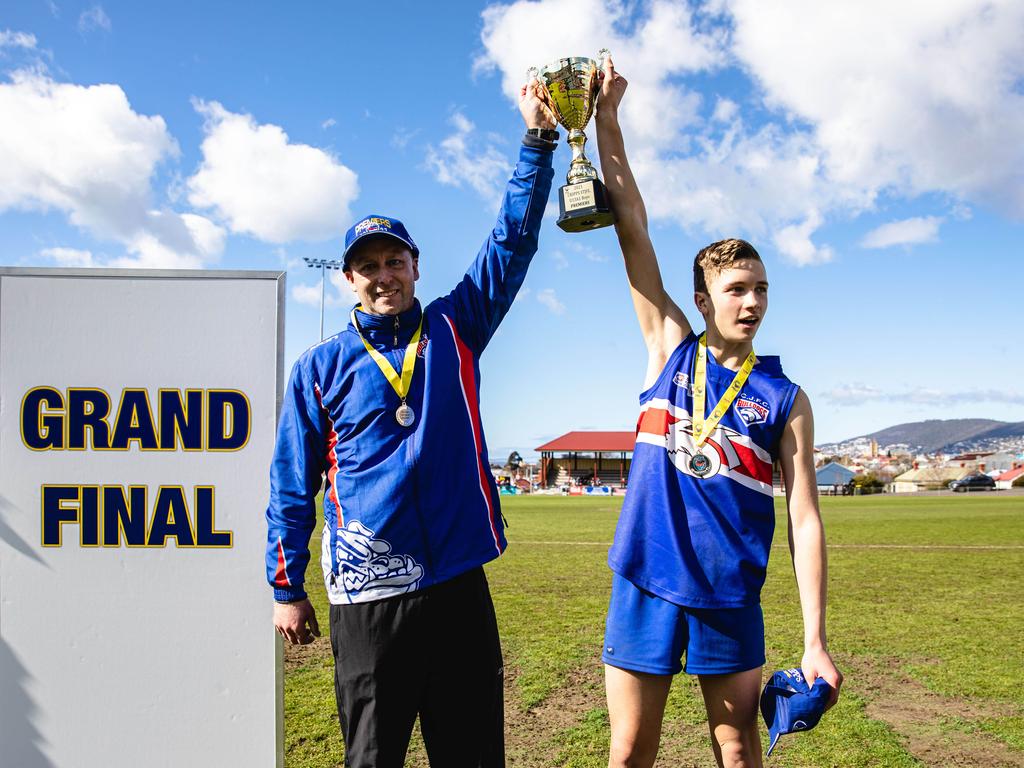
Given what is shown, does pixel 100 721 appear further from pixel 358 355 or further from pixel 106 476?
pixel 358 355

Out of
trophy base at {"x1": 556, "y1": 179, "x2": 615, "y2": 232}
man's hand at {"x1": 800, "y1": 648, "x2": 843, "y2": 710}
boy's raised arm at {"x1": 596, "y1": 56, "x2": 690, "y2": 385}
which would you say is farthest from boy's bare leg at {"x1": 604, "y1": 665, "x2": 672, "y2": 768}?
trophy base at {"x1": 556, "y1": 179, "x2": 615, "y2": 232}

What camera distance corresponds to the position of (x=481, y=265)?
3.02 metres

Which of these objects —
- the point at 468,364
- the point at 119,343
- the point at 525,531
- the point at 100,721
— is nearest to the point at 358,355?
the point at 468,364

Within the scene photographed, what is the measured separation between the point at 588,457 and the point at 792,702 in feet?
253

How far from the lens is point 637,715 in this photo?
248 centimetres

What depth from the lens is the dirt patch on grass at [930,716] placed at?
4.21 m

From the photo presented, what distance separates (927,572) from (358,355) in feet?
37.0

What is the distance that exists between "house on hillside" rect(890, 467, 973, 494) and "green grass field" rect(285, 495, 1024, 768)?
7849cm

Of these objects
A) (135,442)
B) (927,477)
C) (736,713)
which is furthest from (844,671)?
(927,477)

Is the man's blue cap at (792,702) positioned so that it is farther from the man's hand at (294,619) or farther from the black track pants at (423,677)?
the man's hand at (294,619)

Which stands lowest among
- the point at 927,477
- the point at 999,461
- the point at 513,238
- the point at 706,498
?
the point at 927,477

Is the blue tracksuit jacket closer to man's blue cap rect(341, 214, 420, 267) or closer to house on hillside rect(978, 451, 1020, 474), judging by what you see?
man's blue cap rect(341, 214, 420, 267)

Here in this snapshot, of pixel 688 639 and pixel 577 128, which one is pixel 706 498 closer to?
pixel 688 639

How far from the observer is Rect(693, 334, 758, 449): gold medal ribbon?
8.45ft
